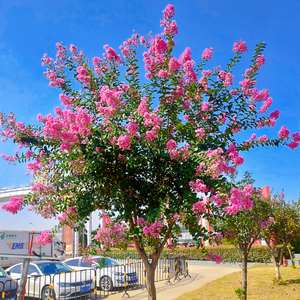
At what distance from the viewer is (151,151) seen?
3.94 metres

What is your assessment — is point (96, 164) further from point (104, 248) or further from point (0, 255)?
point (0, 255)

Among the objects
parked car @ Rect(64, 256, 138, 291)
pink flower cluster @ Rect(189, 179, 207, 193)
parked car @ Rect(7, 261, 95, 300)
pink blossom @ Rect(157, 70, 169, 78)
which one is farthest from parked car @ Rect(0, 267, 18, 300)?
pink blossom @ Rect(157, 70, 169, 78)

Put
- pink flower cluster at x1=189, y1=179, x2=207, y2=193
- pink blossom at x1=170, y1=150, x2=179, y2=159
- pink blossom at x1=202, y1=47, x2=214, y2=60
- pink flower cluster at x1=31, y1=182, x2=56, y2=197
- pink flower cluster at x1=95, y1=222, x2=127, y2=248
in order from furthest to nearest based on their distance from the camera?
pink blossom at x1=202, y1=47, x2=214, y2=60
pink flower cluster at x1=31, y1=182, x2=56, y2=197
pink flower cluster at x1=95, y1=222, x2=127, y2=248
pink blossom at x1=170, y1=150, x2=179, y2=159
pink flower cluster at x1=189, y1=179, x2=207, y2=193

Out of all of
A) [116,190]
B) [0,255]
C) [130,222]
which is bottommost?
[0,255]

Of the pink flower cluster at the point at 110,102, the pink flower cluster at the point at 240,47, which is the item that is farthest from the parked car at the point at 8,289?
the pink flower cluster at the point at 240,47

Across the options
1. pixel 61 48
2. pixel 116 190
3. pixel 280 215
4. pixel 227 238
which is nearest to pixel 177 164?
pixel 116 190

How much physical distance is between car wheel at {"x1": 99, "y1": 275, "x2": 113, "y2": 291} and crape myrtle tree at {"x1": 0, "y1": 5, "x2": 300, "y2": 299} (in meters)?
7.24

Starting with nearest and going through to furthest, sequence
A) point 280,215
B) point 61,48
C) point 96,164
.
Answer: point 96,164
point 61,48
point 280,215

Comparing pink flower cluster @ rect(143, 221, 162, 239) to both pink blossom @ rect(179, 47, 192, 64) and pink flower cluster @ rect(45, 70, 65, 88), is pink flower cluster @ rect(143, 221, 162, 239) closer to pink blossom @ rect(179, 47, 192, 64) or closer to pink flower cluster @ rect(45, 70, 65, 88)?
pink blossom @ rect(179, 47, 192, 64)

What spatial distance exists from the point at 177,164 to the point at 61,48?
8.94ft

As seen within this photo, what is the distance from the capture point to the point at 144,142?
12.5 feet

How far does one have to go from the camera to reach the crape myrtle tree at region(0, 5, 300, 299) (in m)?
3.69

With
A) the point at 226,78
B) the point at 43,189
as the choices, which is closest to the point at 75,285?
the point at 43,189

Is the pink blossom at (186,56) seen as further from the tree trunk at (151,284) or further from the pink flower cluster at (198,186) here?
the tree trunk at (151,284)
